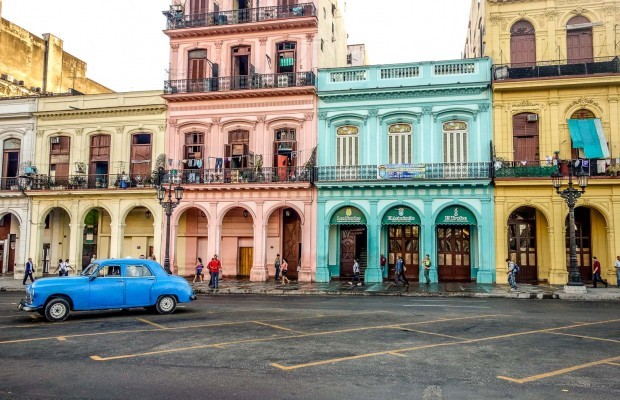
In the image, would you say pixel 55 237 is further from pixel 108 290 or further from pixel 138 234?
pixel 108 290

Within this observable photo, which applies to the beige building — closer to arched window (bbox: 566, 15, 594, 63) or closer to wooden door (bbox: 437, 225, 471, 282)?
wooden door (bbox: 437, 225, 471, 282)

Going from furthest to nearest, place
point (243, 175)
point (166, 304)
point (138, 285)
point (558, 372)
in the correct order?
point (243, 175) → point (166, 304) → point (138, 285) → point (558, 372)

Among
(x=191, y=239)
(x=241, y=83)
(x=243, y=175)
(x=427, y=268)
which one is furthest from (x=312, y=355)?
(x=241, y=83)

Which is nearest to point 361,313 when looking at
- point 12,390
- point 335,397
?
point 335,397

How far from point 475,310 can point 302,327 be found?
6046 mm

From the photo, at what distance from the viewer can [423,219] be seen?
84.5 ft

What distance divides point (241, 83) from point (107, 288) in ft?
57.3

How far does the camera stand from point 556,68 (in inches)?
988

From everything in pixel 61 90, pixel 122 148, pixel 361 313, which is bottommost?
pixel 361 313

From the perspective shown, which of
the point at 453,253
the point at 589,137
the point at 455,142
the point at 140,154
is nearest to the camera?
the point at 589,137

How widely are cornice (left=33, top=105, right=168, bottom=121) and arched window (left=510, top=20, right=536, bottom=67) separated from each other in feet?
62.0

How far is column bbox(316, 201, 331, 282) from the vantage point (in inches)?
1044

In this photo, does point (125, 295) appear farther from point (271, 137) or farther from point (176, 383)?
point (271, 137)

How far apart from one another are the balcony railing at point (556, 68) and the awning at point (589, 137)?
7.75 ft
